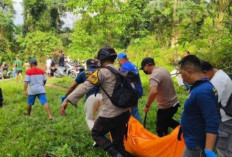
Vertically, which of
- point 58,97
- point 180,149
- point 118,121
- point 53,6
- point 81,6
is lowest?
point 58,97

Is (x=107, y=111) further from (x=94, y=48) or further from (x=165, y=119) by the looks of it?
(x=94, y=48)

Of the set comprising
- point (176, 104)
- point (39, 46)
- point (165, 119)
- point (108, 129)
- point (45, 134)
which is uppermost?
point (39, 46)

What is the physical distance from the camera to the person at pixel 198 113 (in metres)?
2.60

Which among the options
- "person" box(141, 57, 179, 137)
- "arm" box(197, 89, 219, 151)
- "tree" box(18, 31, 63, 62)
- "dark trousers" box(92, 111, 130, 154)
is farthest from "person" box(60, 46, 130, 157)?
"tree" box(18, 31, 63, 62)

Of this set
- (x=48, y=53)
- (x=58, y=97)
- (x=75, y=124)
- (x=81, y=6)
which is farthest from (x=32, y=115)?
(x=48, y=53)

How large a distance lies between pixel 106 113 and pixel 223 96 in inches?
59.8

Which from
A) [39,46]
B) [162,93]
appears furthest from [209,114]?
[39,46]

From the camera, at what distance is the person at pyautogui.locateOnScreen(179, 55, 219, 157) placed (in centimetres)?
260

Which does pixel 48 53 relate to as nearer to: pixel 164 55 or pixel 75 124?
pixel 164 55

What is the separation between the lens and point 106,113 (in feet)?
12.6

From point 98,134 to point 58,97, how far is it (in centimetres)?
757

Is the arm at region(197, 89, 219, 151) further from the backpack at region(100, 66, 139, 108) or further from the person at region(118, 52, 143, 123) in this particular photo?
the person at region(118, 52, 143, 123)

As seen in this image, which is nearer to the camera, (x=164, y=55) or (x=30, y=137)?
(x=30, y=137)

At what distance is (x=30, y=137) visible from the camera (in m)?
5.55
